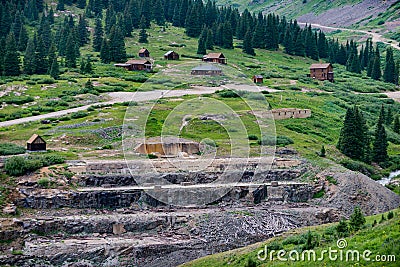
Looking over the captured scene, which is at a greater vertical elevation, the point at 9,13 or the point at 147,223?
the point at 9,13

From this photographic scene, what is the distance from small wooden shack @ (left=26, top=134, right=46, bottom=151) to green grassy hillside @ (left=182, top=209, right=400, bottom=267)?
85.4 feet

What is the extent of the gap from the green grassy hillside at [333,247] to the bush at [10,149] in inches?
1044

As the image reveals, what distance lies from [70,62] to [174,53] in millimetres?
21849

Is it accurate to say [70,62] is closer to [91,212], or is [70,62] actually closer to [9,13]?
[9,13]

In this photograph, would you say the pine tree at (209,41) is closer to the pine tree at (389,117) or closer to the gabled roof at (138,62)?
the gabled roof at (138,62)

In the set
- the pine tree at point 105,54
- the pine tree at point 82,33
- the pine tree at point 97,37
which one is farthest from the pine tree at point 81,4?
the pine tree at point 105,54

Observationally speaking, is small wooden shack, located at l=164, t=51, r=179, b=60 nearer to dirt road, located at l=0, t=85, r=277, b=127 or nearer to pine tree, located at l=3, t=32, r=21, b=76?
→ dirt road, located at l=0, t=85, r=277, b=127

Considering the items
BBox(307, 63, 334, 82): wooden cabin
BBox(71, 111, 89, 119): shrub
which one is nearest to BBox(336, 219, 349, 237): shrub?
BBox(71, 111, 89, 119): shrub

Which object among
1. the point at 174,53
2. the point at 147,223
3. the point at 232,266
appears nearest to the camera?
the point at 232,266

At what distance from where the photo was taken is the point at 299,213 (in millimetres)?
56562

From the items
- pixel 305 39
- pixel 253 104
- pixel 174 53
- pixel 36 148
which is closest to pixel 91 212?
pixel 36 148

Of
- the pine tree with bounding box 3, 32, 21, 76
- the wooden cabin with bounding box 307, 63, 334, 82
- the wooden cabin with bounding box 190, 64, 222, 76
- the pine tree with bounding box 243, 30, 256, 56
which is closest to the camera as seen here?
the pine tree with bounding box 3, 32, 21, 76

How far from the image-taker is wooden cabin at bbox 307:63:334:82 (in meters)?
126

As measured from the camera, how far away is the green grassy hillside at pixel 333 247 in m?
30.0
